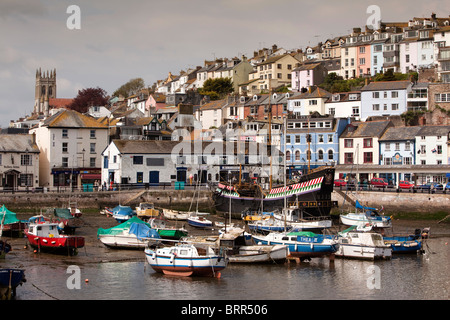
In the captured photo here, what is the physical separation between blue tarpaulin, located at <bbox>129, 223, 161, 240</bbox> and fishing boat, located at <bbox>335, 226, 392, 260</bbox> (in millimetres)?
12131

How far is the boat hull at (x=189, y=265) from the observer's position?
3394 centimetres

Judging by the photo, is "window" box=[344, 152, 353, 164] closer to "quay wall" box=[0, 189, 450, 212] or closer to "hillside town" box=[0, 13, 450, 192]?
"hillside town" box=[0, 13, 450, 192]

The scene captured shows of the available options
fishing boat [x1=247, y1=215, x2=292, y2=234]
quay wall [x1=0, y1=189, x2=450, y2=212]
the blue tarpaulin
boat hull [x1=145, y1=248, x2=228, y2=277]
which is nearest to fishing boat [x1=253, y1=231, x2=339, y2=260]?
boat hull [x1=145, y1=248, x2=228, y2=277]

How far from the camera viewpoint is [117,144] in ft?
233

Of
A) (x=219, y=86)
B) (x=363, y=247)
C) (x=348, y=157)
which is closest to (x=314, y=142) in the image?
(x=348, y=157)

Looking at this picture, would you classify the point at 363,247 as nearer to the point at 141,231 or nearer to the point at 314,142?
the point at 141,231

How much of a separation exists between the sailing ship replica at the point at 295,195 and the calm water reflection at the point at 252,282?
17.2 metres

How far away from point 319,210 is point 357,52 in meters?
63.4

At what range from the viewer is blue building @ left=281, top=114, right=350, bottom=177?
8138 centimetres

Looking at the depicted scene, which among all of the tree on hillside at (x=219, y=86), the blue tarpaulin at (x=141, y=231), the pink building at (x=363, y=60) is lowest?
the blue tarpaulin at (x=141, y=231)

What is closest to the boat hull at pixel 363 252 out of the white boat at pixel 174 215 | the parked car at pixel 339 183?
the white boat at pixel 174 215

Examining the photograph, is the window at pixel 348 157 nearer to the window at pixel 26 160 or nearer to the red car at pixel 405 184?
the red car at pixel 405 184

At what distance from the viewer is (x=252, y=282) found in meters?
33.6
